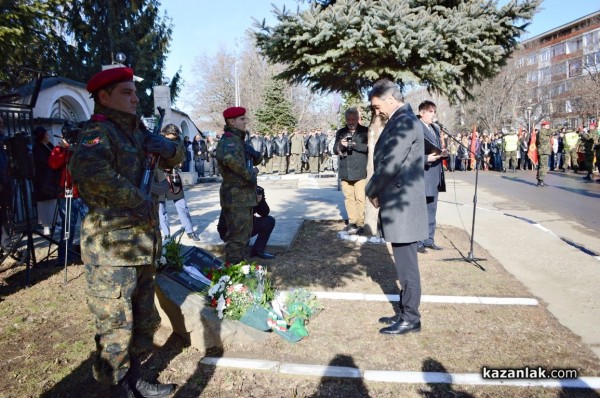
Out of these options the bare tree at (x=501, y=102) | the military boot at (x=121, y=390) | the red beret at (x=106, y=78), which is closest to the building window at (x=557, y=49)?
the bare tree at (x=501, y=102)

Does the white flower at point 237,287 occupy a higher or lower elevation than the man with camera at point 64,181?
lower

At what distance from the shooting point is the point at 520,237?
7.53 m

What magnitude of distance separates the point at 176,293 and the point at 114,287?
1096 mm

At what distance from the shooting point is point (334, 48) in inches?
282

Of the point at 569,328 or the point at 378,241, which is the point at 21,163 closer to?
the point at 378,241

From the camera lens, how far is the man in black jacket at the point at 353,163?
7406 millimetres

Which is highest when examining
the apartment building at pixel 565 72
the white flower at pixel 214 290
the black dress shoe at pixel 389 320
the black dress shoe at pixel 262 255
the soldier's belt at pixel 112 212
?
the apartment building at pixel 565 72

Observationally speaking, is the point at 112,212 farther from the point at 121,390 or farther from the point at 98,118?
the point at 121,390

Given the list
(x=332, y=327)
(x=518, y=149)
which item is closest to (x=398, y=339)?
(x=332, y=327)

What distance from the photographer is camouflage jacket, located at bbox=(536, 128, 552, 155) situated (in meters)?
14.8

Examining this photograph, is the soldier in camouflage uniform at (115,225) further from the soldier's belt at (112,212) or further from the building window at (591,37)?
the building window at (591,37)

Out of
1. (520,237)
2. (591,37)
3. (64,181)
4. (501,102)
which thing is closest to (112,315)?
(64,181)

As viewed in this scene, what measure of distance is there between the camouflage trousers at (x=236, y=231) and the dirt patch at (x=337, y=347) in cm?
68

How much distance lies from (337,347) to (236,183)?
227cm
